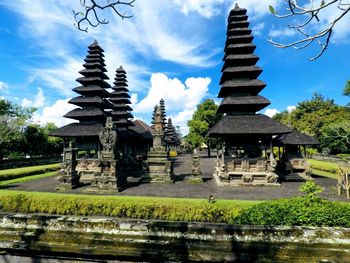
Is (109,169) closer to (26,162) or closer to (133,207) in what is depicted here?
(133,207)

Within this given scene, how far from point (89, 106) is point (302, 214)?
21816mm

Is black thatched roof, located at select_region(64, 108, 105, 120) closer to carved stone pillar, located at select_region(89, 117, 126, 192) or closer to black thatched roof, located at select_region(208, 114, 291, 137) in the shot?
carved stone pillar, located at select_region(89, 117, 126, 192)

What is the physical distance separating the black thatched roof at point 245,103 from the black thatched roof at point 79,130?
12.0m

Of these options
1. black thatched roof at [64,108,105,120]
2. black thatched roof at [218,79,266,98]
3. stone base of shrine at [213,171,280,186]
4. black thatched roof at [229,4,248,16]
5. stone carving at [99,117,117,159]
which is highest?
black thatched roof at [229,4,248,16]

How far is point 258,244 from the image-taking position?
245cm

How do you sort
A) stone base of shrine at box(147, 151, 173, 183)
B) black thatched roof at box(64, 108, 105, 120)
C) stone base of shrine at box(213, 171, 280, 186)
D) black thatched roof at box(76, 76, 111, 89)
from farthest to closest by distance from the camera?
black thatched roof at box(76, 76, 111, 89)
black thatched roof at box(64, 108, 105, 120)
stone base of shrine at box(147, 151, 173, 183)
stone base of shrine at box(213, 171, 280, 186)

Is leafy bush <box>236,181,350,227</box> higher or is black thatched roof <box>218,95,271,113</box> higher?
black thatched roof <box>218,95,271,113</box>

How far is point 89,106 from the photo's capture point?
75.8ft

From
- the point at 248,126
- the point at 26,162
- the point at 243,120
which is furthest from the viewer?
the point at 26,162

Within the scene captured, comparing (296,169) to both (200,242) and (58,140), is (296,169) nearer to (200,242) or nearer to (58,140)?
(200,242)

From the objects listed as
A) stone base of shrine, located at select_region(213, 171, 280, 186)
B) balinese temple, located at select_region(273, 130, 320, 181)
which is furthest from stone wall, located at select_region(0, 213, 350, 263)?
balinese temple, located at select_region(273, 130, 320, 181)

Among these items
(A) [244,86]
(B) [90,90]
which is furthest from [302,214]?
(B) [90,90]

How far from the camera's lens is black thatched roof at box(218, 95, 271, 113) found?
18016 millimetres

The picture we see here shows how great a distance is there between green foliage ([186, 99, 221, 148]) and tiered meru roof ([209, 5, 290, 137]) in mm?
23340
